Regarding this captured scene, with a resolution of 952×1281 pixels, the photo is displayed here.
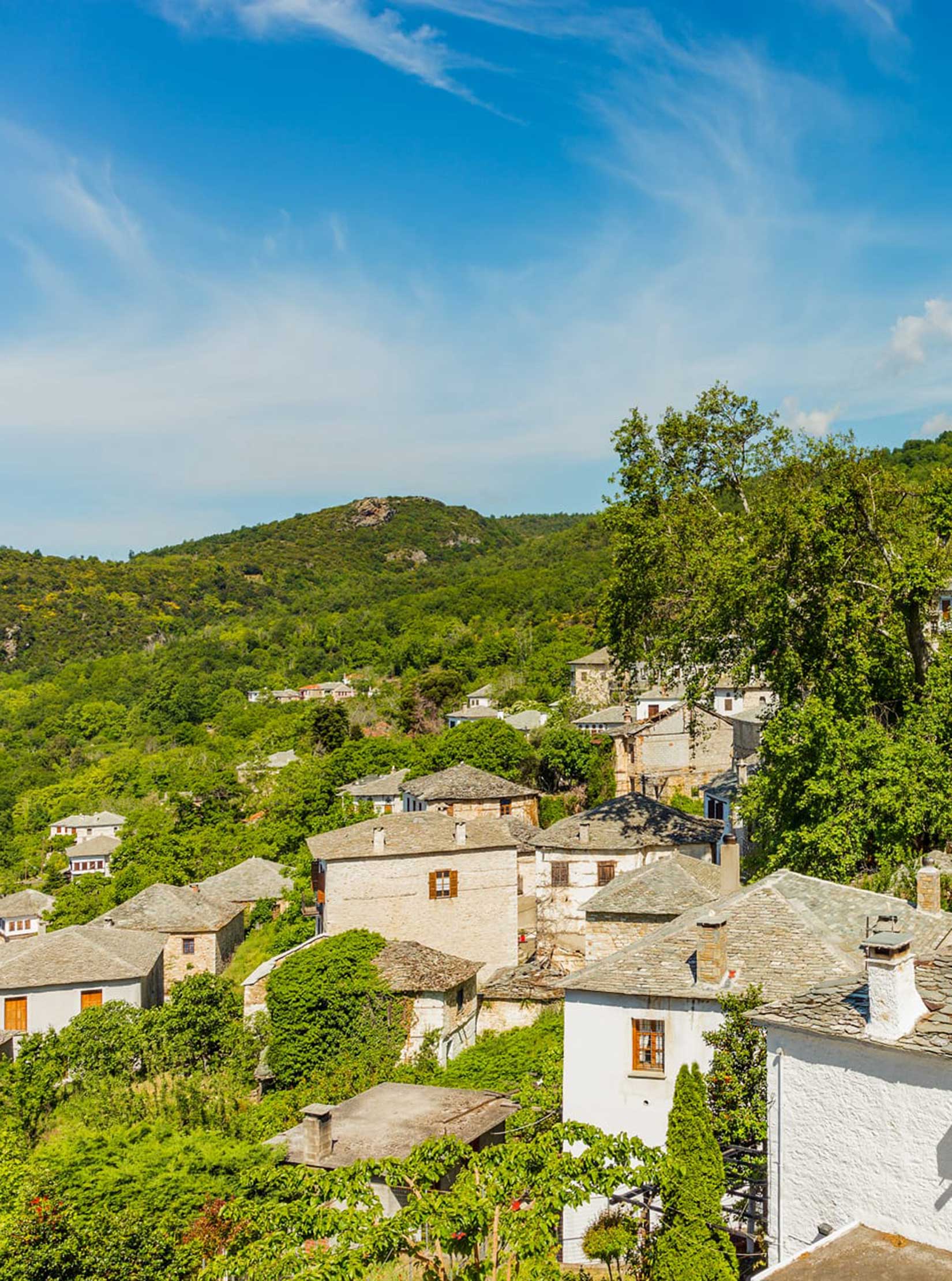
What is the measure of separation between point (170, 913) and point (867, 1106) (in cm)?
3973

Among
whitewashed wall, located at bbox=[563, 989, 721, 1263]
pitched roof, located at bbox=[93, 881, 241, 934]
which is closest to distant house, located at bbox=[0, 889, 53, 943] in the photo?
pitched roof, located at bbox=[93, 881, 241, 934]

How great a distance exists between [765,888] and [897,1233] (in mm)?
7789

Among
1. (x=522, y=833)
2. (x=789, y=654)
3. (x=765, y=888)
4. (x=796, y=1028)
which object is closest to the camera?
(x=796, y=1028)

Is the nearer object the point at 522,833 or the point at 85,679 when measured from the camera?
the point at 522,833

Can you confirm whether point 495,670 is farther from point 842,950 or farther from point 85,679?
point 842,950

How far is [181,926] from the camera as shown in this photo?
44.3 meters

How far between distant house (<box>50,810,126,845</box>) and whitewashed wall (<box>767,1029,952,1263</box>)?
8150 cm

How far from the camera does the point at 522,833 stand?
133 feet

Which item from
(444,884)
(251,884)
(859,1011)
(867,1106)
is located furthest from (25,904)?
(867,1106)

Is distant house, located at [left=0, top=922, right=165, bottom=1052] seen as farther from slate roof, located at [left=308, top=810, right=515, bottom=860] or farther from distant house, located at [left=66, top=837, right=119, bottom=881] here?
distant house, located at [left=66, top=837, right=119, bottom=881]

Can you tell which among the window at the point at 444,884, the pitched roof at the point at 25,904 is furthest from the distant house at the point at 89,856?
the window at the point at 444,884

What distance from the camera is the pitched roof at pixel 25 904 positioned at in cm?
6397

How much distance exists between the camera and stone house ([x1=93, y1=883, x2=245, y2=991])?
4394 centimetres

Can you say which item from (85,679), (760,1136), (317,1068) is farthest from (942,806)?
(85,679)
